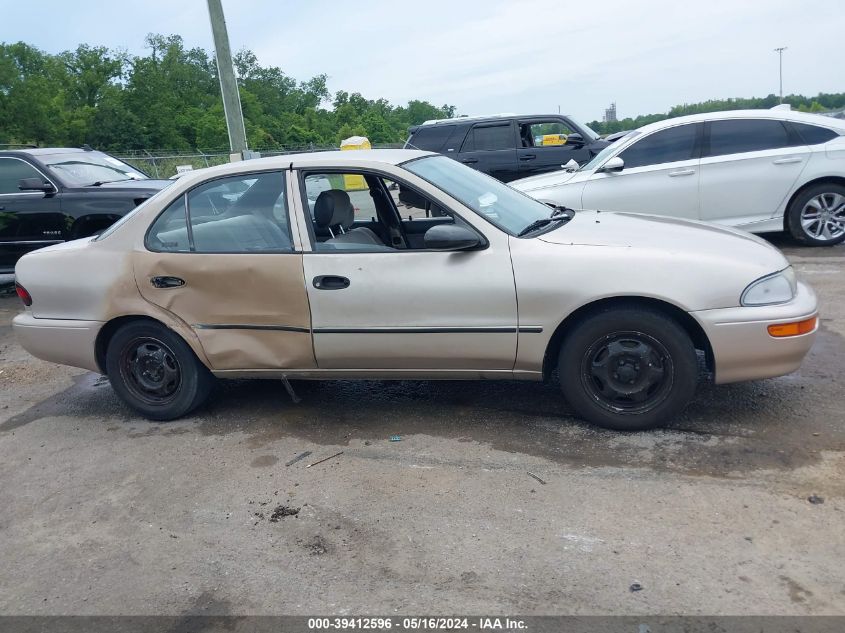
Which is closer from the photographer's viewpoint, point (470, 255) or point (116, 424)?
point (470, 255)

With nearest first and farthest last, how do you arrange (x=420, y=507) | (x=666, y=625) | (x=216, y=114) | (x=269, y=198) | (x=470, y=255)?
1. (x=666, y=625)
2. (x=420, y=507)
3. (x=470, y=255)
4. (x=269, y=198)
5. (x=216, y=114)

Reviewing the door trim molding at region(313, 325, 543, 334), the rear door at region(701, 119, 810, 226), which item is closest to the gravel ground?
the door trim molding at region(313, 325, 543, 334)

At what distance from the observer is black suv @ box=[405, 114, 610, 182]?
468 inches

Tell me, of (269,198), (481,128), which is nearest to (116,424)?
(269,198)

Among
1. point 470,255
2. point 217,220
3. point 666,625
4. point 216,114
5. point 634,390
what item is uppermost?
point 216,114

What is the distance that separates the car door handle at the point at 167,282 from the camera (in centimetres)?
445

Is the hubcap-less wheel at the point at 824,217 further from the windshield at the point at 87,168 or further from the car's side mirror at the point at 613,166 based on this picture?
the windshield at the point at 87,168

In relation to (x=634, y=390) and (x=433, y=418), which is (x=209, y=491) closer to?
(x=433, y=418)

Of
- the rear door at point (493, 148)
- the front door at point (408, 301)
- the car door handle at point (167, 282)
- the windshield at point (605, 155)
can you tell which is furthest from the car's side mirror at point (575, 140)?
the car door handle at point (167, 282)

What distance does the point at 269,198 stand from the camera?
4.40m

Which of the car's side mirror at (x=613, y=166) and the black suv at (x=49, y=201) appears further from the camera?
the black suv at (x=49, y=201)

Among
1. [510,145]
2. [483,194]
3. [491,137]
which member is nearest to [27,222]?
[483,194]

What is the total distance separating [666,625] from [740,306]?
1.80 metres

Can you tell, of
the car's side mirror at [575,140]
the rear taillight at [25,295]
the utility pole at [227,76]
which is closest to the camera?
the rear taillight at [25,295]
